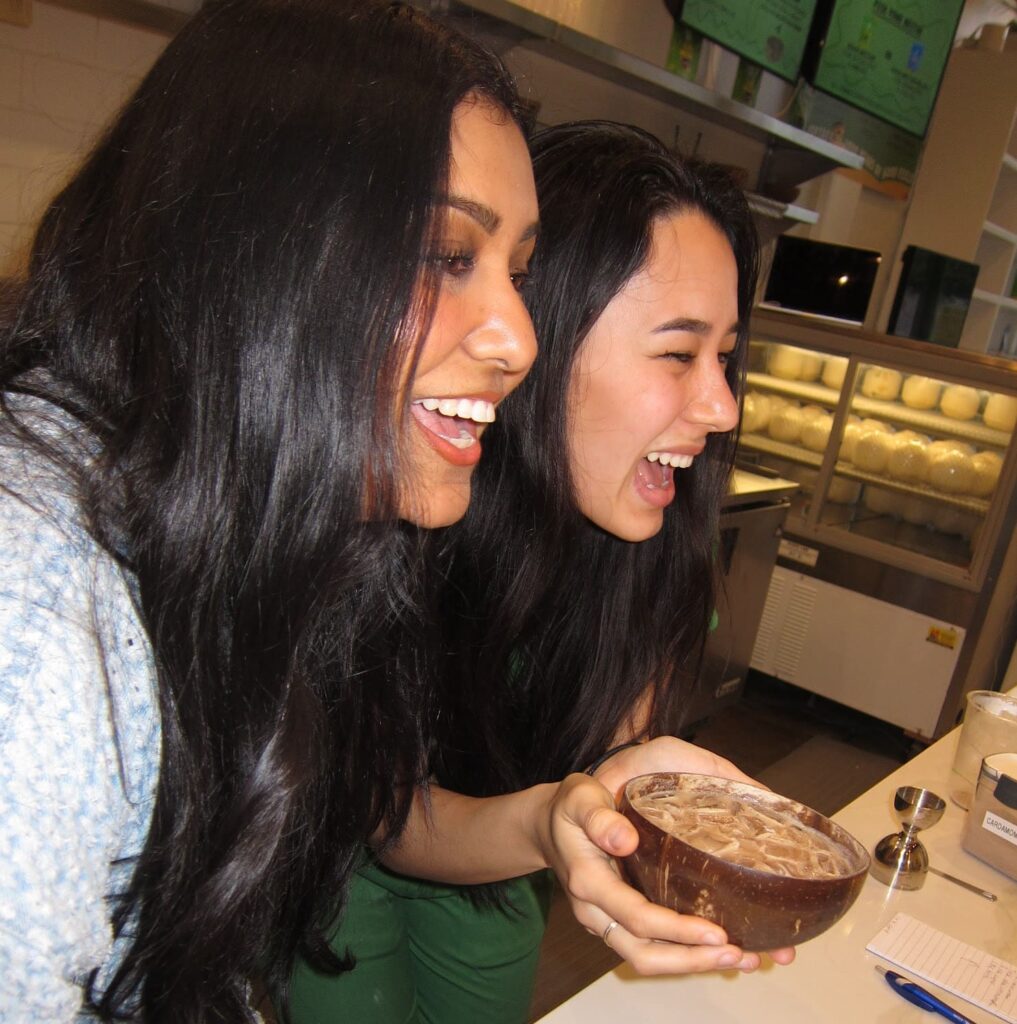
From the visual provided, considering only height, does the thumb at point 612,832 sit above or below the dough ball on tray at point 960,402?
below

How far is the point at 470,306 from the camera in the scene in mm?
922

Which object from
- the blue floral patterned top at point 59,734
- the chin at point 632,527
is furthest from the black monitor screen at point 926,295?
the blue floral patterned top at point 59,734

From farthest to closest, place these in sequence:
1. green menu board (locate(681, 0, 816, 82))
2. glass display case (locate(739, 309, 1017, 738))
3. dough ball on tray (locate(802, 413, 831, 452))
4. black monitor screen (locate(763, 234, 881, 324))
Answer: dough ball on tray (locate(802, 413, 831, 452)) → black monitor screen (locate(763, 234, 881, 324)) → glass display case (locate(739, 309, 1017, 738)) → green menu board (locate(681, 0, 816, 82))

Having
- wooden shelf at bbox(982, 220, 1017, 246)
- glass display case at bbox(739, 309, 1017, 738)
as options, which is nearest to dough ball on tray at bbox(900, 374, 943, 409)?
glass display case at bbox(739, 309, 1017, 738)

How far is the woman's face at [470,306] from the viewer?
879 mm

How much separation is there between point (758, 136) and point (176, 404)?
12.8 ft

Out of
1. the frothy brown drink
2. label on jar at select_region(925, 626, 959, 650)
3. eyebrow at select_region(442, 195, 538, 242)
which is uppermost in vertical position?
eyebrow at select_region(442, 195, 538, 242)

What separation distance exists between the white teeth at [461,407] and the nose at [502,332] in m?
0.07

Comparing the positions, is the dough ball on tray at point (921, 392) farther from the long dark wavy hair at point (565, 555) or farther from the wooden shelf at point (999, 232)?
the long dark wavy hair at point (565, 555)

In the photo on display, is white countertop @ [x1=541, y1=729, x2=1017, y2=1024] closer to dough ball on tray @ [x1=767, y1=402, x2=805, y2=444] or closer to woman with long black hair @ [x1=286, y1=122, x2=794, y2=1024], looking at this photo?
woman with long black hair @ [x1=286, y1=122, x2=794, y2=1024]

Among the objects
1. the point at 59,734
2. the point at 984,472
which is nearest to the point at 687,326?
the point at 59,734

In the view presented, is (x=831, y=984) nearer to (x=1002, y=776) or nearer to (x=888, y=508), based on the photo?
(x=1002, y=776)

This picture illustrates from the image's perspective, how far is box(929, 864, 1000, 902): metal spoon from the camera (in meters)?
1.33

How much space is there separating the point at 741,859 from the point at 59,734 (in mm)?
547
